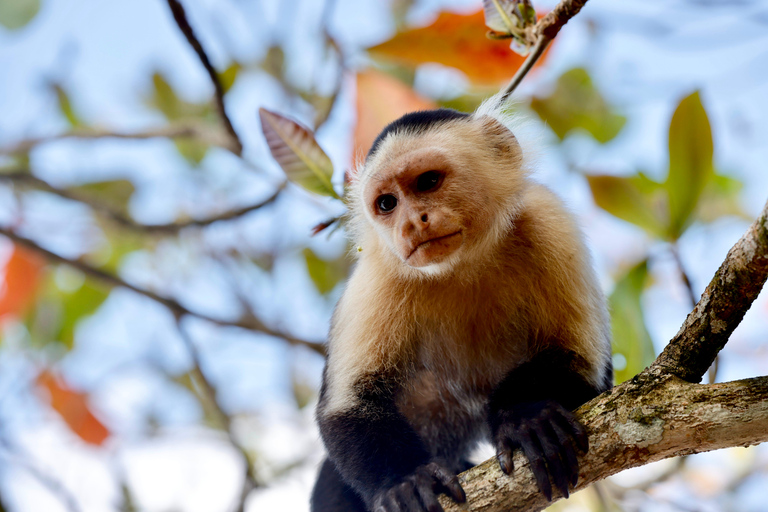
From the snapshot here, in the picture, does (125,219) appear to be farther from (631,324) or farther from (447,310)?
(631,324)

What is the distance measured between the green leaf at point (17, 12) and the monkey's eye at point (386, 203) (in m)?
3.28

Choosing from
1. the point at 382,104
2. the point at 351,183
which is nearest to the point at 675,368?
the point at 351,183

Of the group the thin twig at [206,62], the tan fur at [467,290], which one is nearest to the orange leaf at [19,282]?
the thin twig at [206,62]

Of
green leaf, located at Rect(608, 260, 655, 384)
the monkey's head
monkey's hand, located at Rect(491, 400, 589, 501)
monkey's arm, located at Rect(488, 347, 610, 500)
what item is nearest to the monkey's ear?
the monkey's head

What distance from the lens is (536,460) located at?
2248 mm

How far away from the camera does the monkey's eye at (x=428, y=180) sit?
3.14 meters

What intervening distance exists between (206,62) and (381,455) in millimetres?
2040

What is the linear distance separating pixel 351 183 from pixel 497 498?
2.09 m

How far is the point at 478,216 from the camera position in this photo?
3186 mm

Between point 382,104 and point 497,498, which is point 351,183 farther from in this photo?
point 497,498

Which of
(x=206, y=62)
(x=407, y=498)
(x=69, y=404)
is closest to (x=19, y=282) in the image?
(x=69, y=404)

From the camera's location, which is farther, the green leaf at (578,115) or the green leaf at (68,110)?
the green leaf at (68,110)

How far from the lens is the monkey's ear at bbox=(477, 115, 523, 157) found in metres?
3.57

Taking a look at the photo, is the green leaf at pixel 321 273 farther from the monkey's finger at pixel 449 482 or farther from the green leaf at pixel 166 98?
the monkey's finger at pixel 449 482
